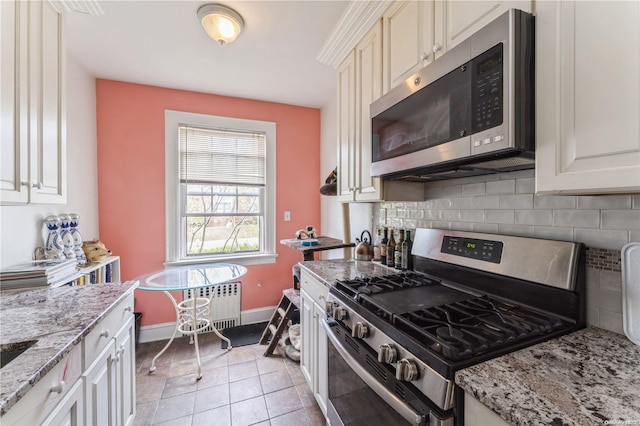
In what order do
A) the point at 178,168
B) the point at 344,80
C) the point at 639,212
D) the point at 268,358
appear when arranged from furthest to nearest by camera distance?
1. the point at 178,168
2. the point at 268,358
3. the point at 344,80
4. the point at 639,212

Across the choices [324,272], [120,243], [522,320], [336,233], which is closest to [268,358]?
[324,272]

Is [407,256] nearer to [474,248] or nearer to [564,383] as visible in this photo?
[474,248]

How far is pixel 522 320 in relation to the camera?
3.08ft

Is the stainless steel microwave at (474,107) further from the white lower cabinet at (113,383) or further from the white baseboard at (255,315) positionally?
the white baseboard at (255,315)

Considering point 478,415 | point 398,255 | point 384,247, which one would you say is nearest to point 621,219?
point 478,415

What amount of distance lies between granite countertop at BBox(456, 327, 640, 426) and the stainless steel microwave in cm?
62

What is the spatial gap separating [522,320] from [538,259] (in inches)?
10.2

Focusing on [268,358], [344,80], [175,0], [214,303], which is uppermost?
[175,0]

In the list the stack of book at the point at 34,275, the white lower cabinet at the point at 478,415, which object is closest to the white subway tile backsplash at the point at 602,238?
the white lower cabinet at the point at 478,415

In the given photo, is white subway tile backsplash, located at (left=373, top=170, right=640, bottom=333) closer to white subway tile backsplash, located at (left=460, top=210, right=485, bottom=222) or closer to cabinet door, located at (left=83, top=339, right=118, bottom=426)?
white subway tile backsplash, located at (left=460, top=210, right=485, bottom=222)

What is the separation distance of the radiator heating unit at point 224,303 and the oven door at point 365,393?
182 centimetres

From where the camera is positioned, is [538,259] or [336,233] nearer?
[538,259]

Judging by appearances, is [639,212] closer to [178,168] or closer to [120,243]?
[178,168]

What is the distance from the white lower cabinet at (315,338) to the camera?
1573mm
